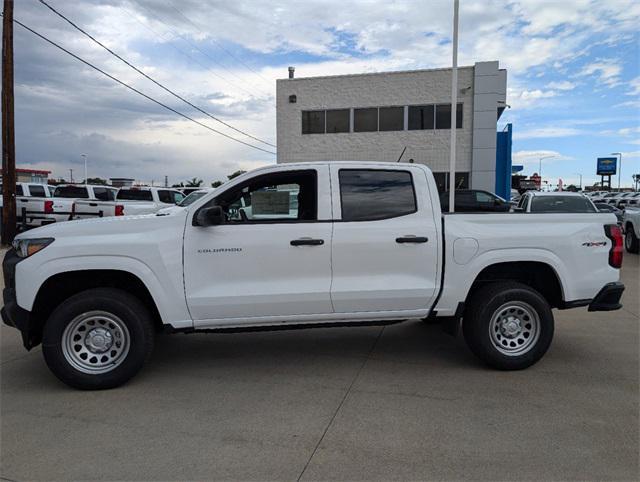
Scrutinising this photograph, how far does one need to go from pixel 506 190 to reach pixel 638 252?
1552 cm

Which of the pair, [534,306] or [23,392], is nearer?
[23,392]

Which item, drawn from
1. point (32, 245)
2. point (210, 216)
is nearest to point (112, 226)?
point (32, 245)

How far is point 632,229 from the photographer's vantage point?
48.2 feet

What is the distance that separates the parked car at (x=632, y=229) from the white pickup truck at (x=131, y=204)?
13.0 meters

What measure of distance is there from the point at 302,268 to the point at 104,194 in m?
17.0

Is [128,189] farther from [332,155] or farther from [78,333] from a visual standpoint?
[78,333]

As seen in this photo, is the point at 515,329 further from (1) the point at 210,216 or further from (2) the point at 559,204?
(2) the point at 559,204

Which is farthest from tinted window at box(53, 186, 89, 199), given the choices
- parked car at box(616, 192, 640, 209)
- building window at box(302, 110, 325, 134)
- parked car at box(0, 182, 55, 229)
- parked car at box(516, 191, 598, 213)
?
parked car at box(616, 192, 640, 209)

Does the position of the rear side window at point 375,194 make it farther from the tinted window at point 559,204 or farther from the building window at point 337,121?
the building window at point 337,121

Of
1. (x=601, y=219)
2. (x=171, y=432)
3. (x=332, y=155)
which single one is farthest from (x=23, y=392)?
(x=332, y=155)

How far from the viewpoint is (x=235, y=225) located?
4.70m

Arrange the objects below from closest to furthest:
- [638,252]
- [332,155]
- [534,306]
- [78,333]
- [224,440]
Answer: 1. [224,440]
2. [78,333]
3. [534,306]
4. [638,252]
5. [332,155]

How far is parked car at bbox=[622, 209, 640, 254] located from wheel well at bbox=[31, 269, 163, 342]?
13.8m

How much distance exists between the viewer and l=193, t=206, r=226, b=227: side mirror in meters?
4.52
